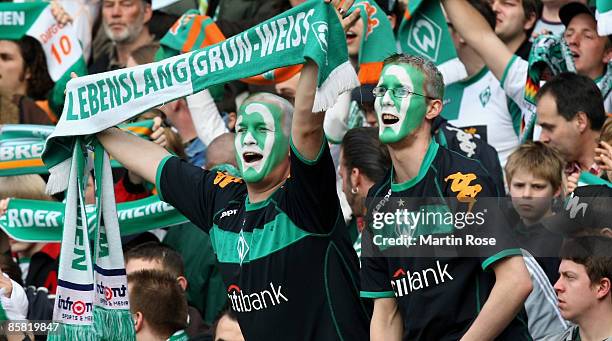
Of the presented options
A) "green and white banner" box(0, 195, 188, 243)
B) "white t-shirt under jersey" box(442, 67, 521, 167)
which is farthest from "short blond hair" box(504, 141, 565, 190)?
"green and white banner" box(0, 195, 188, 243)

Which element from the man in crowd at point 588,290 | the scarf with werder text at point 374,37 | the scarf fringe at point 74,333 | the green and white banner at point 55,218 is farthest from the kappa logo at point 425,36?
the scarf fringe at point 74,333

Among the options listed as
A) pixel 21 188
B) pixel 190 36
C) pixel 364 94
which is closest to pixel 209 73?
pixel 364 94

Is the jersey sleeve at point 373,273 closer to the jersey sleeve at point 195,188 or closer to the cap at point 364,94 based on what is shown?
the jersey sleeve at point 195,188

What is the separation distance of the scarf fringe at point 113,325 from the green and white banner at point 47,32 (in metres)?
3.87

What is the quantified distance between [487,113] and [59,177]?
2.90m

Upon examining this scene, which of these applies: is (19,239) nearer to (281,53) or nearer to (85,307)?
(85,307)

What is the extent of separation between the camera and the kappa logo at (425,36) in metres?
8.52

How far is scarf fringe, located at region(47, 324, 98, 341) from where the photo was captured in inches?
263

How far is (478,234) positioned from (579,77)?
2.05 metres

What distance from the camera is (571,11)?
8.24 metres

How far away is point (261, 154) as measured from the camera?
259 inches

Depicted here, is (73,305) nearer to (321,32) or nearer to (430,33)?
(321,32)

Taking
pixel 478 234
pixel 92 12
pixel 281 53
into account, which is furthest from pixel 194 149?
pixel 478 234

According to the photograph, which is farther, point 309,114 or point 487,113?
point 487,113
